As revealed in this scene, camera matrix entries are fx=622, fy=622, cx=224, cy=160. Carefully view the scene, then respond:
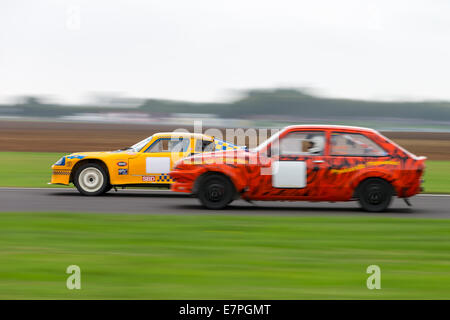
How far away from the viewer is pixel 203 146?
43.4ft

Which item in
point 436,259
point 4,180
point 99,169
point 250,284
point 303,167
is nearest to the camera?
point 250,284

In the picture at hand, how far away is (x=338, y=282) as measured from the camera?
5.99 m

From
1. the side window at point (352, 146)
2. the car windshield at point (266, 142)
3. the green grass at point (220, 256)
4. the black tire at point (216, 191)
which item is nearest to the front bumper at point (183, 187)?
the black tire at point (216, 191)

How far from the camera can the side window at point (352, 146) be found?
35.6ft

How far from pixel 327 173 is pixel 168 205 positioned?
10.2 feet

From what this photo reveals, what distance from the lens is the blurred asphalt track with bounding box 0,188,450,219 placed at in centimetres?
1088

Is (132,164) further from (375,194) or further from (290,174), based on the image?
(375,194)

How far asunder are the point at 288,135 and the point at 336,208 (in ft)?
6.06

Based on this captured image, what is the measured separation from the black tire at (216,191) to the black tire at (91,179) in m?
2.93

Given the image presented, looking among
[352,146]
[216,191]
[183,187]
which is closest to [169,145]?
[183,187]

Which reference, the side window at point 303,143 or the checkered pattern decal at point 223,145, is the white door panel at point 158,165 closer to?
the checkered pattern decal at point 223,145

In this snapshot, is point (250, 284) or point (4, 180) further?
point (4, 180)
